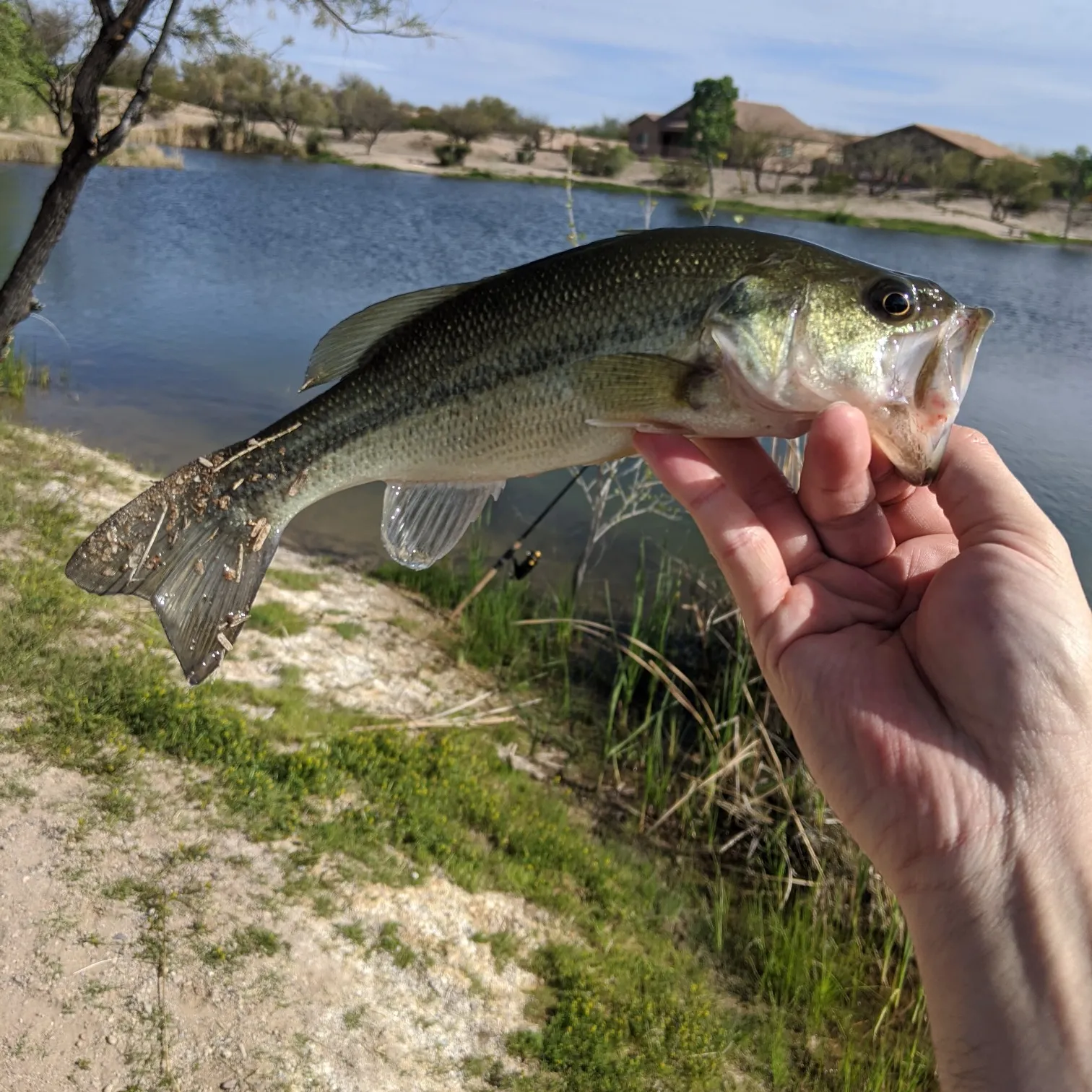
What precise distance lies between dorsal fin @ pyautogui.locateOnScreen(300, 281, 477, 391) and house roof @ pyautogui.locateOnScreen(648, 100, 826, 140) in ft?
246

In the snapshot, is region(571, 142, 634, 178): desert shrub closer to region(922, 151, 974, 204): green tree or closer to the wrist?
region(922, 151, 974, 204): green tree

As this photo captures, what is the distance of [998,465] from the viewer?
9.47ft

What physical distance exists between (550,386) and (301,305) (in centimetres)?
1770

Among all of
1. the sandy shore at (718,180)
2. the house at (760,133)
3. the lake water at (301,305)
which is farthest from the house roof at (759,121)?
the lake water at (301,305)

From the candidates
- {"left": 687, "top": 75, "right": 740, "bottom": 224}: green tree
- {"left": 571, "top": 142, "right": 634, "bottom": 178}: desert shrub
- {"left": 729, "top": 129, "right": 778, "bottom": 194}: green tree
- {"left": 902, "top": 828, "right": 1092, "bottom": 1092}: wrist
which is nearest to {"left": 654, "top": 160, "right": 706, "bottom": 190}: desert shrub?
{"left": 729, "top": 129, "right": 778, "bottom": 194}: green tree

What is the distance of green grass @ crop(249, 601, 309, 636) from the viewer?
6.80m

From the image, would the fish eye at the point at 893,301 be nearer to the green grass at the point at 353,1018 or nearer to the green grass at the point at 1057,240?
the green grass at the point at 353,1018

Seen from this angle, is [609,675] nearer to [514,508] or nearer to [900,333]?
[514,508]

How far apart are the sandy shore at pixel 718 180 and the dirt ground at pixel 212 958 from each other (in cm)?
3749

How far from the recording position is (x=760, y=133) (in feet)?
198

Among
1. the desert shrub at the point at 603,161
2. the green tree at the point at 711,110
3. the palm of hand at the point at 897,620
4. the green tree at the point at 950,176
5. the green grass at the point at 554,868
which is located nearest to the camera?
the palm of hand at the point at 897,620

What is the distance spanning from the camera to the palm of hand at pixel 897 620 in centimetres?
242

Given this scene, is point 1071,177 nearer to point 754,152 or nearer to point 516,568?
point 754,152

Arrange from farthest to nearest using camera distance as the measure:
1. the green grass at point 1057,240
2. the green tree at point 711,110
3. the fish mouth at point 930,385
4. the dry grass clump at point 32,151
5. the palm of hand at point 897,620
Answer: the green tree at point 711,110 → the green grass at point 1057,240 → the dry grass clump at point 32,151 → the fish mouth at point 930,385 → the palm of hand at point 897,620
